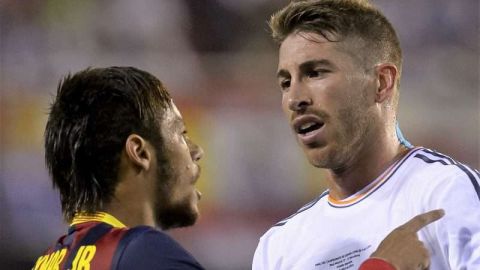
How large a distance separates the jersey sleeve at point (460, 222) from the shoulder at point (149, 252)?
0.62 m

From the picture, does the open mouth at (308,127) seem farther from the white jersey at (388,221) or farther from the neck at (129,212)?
→ the neck at (129,212)

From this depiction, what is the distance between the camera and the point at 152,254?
2.19m

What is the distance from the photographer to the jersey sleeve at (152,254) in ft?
7.13

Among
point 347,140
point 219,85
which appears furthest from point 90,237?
point 219,85

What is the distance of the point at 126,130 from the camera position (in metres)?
2.40

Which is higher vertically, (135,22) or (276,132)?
(135,22)

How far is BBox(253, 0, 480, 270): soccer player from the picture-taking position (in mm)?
2553

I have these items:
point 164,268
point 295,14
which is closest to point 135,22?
point 295,14

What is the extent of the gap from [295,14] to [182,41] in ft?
9.48

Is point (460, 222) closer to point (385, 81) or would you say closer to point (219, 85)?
point (385, 81)

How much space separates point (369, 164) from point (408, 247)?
0.44 m

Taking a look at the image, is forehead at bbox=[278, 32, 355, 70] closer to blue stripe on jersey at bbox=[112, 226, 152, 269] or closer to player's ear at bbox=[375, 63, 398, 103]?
player's ear at bbox=[375, 63, 398, 103]

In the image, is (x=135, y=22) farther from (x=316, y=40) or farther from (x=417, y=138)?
(x=316, y=40)

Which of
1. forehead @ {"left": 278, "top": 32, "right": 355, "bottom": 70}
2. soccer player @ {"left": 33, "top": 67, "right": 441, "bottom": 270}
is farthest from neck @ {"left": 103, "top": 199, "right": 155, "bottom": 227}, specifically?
forehead @ {"left": 278, "top": 32, "right": 355, "bottom": 70}
